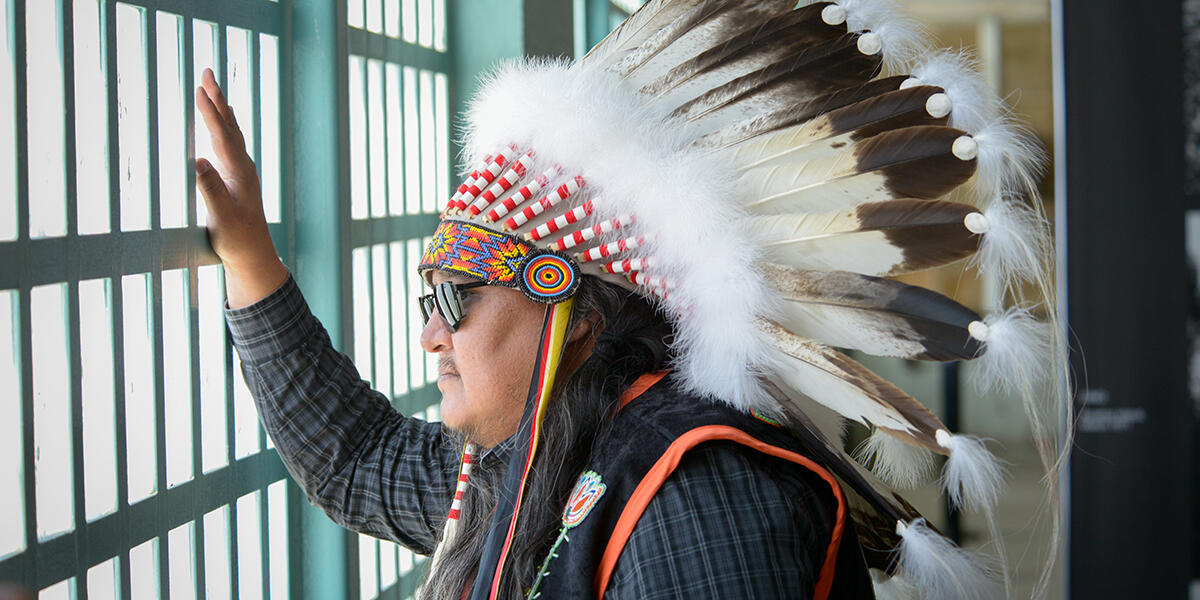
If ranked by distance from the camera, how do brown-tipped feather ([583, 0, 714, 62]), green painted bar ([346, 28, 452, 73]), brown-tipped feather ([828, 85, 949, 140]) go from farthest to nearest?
green painted bar ([346, 28, 452, 73]) → brown-tipped feather ([583, 0, 714, 62]) → brown-tipped feather ([828, 85, 949, 140])

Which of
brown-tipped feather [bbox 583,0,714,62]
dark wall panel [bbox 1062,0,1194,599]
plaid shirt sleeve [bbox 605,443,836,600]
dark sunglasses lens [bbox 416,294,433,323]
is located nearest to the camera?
plaid shirt sleeve [bbox 605,443,836,600]

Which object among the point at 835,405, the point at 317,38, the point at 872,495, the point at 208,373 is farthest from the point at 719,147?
the point at 208,373

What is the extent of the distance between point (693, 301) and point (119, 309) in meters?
A: 0.71

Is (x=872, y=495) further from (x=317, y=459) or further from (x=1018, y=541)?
(x=1018, y=541)

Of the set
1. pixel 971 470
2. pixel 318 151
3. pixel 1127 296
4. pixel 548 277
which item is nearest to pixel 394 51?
pixel 318 151

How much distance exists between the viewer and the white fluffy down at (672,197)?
1230 millimetres

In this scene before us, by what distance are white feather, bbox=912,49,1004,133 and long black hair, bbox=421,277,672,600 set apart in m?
0.47

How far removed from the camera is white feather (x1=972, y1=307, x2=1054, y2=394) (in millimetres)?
1161

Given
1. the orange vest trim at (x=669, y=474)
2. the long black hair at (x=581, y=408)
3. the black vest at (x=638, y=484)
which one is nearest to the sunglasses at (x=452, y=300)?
the long black hair at (x=581, y=408)

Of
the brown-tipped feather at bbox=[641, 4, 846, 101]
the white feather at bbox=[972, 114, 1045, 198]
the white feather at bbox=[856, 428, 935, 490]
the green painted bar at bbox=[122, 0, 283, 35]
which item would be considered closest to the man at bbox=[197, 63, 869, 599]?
the green painted bar at bbox=[122, 0, 283, 35]

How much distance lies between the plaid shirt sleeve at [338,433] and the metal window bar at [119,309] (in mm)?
65

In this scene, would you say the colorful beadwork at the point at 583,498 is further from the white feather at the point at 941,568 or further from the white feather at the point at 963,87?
the white feather at the point at 963,87

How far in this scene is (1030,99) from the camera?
7.54 m

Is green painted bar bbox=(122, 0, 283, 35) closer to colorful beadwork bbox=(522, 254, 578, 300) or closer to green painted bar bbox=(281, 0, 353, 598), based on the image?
green painted bar bbox=(281, 0, 353, 598)
